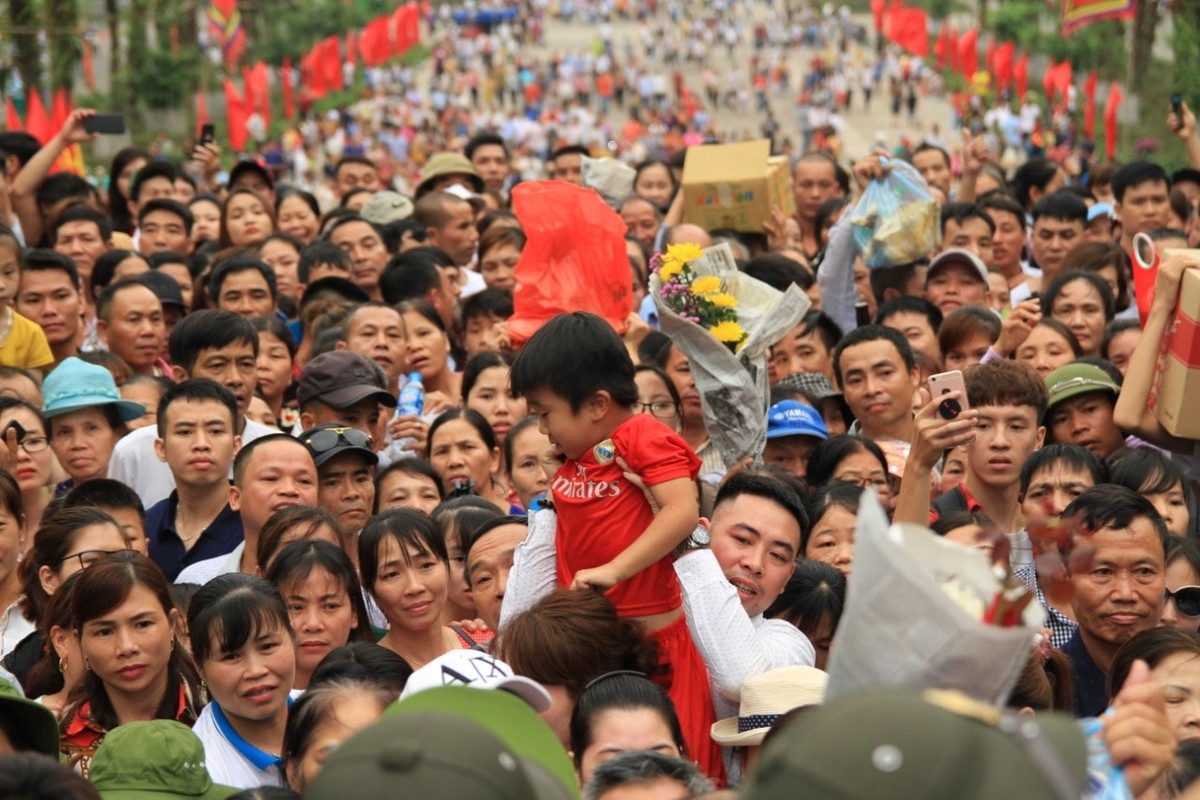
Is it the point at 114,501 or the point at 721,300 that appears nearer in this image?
the point at 114,501

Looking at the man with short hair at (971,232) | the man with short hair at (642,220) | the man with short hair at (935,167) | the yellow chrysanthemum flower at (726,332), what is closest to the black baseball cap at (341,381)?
the yellow chrysanthemum flower at (726,332)

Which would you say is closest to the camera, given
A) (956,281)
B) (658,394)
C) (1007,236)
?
(658,394)

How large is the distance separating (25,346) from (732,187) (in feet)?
13.9

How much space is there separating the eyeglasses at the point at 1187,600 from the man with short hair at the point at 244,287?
486 cm

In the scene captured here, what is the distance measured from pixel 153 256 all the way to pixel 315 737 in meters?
6.29

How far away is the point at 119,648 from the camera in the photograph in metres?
5.07

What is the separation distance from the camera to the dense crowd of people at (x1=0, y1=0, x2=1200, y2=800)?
2.82 m

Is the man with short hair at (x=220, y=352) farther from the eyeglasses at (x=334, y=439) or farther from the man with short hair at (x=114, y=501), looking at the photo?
the man with short hair at (x=114, y=501)

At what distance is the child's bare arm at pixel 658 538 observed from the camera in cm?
446

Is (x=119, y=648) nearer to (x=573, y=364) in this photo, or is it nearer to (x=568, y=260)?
(x=573, y=364)

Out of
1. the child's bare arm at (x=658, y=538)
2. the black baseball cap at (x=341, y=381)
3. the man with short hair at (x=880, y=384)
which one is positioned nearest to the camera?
the child's bare arm at (x=658, y=538)

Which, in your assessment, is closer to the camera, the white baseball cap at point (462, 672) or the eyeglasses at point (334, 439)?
the white baseball cap at point (462, 672)

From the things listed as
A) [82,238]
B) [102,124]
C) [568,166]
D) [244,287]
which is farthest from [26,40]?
[244,287]

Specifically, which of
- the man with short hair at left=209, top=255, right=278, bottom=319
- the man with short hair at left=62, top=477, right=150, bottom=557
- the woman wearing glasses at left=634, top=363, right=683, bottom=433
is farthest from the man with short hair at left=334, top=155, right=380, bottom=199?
the man with short hair at left=62, top=477, right=150, bottom=557
